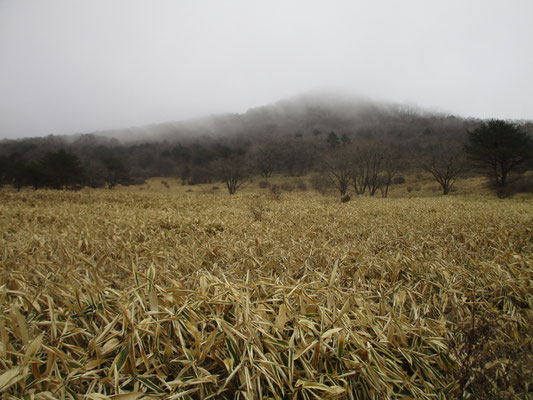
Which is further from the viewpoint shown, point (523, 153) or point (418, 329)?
point (523, 153)

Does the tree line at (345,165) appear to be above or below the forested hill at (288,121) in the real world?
below

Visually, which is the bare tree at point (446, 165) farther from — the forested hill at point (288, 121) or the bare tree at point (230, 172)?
the forested hill at point (288, 121)

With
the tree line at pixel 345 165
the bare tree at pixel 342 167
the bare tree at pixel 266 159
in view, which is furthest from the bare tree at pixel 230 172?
the bare tree at pixel 266 159

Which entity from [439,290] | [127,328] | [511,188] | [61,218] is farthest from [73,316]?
[511,188]

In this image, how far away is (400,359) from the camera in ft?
4.05

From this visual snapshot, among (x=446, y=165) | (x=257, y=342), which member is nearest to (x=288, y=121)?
(x=446, y=165)

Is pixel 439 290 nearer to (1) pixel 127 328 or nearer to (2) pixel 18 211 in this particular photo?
(1) pixel 127 328

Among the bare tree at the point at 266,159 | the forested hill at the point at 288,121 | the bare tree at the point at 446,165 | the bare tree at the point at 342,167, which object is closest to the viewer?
the bare tree at the point at 342,167

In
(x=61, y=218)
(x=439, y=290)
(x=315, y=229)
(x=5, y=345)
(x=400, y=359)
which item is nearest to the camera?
(x=5, y=345)

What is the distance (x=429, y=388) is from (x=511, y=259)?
7.77 ft

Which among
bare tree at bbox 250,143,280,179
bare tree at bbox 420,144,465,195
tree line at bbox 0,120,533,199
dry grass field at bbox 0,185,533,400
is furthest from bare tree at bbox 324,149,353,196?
dry grass field at bbox 0,185,533,400

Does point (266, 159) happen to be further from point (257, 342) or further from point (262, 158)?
point (257, 342)

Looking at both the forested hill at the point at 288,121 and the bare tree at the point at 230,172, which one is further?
the forested hill at the point at 288,121

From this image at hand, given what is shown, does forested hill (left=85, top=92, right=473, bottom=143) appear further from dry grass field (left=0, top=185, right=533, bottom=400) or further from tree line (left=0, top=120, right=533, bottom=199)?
dry grass field (left=0, top=185, right=533, bottom=400)
